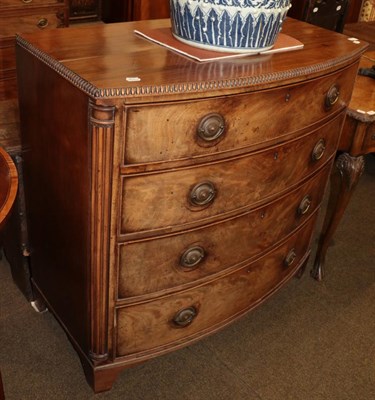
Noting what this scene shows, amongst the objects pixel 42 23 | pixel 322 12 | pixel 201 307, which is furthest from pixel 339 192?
pixel 322 12

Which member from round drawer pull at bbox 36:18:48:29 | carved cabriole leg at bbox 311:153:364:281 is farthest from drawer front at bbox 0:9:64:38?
carved cabriole leg at bbox 311:153:364:281

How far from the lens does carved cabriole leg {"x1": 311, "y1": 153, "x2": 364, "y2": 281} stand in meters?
2.10

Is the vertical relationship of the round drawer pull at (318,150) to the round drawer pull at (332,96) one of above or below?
below

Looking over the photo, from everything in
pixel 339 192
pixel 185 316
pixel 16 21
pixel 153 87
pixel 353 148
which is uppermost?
pixel 153 87

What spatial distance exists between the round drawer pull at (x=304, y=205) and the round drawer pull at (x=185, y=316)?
0.52 meters

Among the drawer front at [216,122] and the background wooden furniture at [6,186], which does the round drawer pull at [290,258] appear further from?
the background wooden furniture at [6,186]

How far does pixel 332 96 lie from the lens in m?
1.70

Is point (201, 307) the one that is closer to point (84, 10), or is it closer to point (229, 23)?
point (229, 23)

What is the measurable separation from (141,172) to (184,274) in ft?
1.37

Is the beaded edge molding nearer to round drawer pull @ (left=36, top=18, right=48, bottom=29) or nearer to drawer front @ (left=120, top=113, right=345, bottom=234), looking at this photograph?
drawer front @ (left=120, top=113, right=345, bottom=234)

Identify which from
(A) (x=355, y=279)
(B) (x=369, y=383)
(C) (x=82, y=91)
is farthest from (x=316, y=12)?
(C) (x=82, y=91)

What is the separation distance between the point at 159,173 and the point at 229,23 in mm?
440

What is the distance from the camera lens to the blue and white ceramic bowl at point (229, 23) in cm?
139

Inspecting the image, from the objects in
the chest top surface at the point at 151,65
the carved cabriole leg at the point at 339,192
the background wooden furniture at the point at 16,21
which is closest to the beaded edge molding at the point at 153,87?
the chest top surface at the point at 151,65
